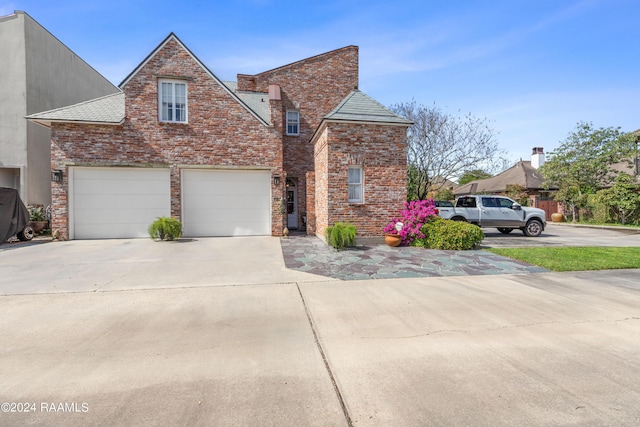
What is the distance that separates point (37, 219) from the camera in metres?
13.7

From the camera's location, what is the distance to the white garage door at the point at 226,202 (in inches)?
519

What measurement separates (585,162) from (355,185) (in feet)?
68.6

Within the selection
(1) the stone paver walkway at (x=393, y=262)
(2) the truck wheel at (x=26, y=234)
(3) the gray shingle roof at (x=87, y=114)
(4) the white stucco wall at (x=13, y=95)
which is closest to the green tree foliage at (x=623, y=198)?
(1) the stone paver walkway at (x=393, y=262)

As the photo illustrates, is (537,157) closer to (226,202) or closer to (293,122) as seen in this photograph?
(293,122)

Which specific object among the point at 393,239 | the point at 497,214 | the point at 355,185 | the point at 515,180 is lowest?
the point at 393,239

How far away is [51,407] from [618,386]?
4836mm

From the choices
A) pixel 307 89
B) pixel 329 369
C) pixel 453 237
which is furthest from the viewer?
pixel 307 89

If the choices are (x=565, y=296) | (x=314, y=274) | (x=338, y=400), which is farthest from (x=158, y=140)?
(x=565, y=296)

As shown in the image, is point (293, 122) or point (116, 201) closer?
point (116, 201)

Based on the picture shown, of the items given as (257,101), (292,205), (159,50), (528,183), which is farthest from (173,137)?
(528,183)

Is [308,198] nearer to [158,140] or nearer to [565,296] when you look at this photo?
[158,140]

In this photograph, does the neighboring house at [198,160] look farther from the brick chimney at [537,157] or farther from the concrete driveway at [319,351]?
the brick chimney at [537,157]

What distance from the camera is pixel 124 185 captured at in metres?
12.6

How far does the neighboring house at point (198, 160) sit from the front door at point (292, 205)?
8.35 feet
